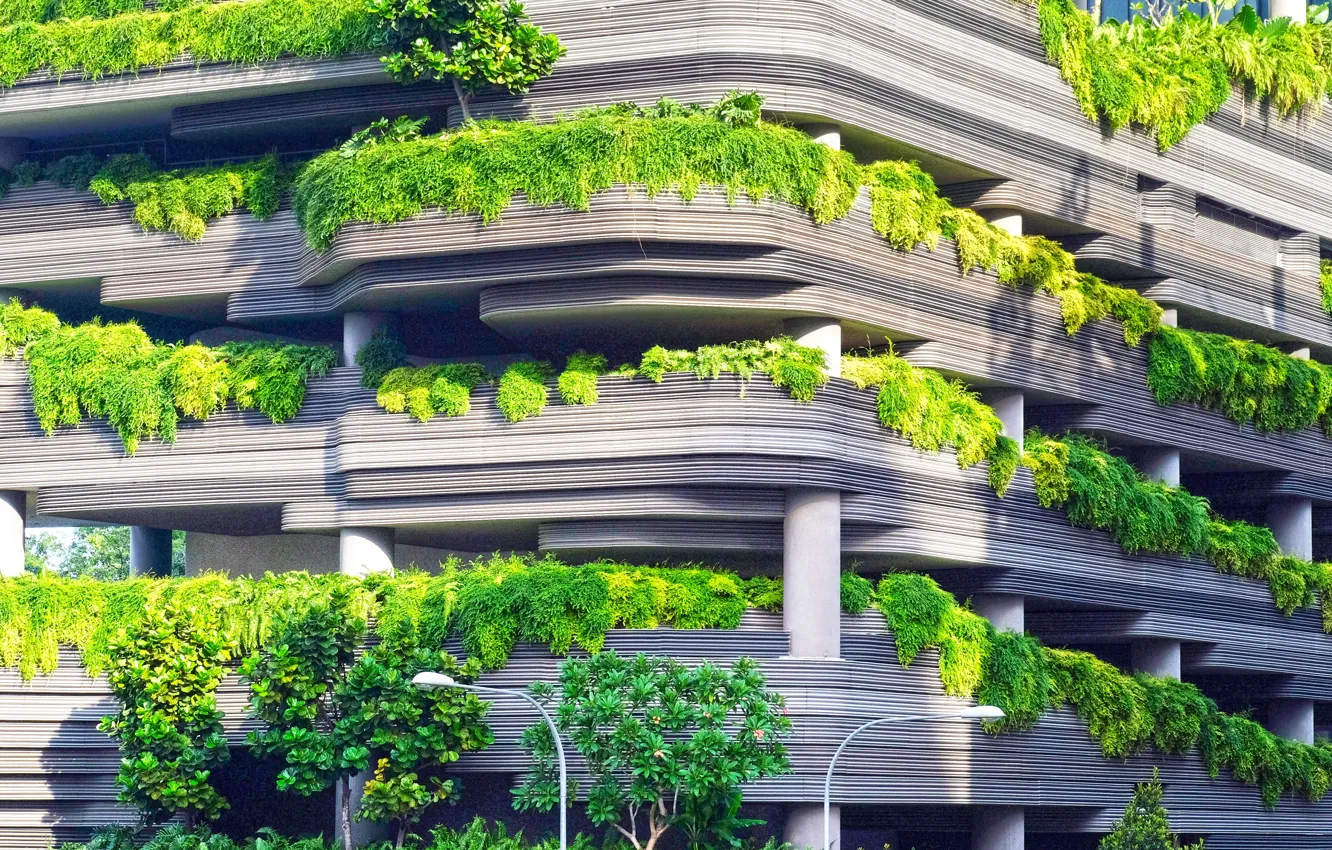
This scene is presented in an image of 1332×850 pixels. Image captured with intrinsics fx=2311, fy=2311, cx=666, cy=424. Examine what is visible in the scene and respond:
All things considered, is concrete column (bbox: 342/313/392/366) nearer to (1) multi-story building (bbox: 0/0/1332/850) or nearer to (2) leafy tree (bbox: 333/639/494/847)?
(1) multi-story building (bbox: 0/0/1332/850)

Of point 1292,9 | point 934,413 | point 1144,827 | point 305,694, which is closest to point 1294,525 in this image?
point 1292,9

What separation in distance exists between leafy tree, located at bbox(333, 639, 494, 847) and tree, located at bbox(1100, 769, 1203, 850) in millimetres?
13077

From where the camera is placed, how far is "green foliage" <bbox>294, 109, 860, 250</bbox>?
4409 cm

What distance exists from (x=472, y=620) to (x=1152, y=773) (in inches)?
627

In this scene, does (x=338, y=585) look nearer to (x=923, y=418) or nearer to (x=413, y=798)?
(x=413, y=798)

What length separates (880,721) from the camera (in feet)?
125

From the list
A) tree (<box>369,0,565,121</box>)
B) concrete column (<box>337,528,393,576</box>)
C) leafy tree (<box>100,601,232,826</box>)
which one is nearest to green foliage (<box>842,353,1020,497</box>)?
tree (<box>369,0,565,121</box>)

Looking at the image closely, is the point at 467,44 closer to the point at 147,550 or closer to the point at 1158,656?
the point at 147,550

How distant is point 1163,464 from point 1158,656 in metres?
4.73

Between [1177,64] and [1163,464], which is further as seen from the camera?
[1177,64]

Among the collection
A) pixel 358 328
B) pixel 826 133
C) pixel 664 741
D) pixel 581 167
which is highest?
pixel 826 133

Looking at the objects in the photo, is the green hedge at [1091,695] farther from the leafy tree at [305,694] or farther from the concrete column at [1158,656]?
the leafy tree at [305,694]

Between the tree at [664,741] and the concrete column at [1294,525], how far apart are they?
72.4 feet

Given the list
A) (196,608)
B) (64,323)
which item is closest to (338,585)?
Result: (196,608)
